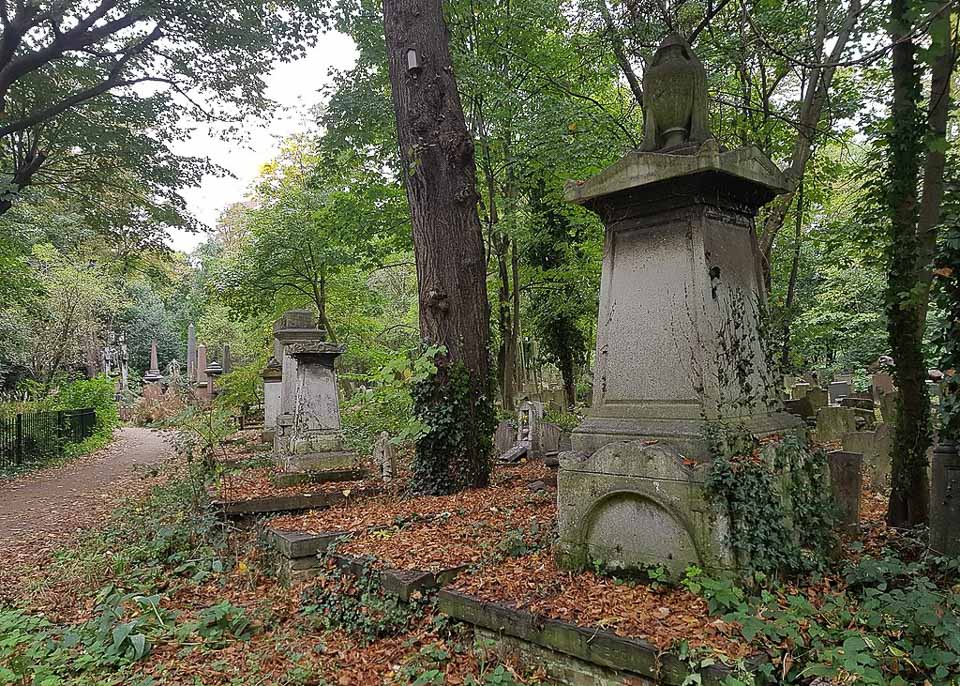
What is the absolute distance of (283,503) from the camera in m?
7.77

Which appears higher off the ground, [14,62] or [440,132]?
[14,62]

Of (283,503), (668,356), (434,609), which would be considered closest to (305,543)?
(434,609)

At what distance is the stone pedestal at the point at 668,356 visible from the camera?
3.99 metres

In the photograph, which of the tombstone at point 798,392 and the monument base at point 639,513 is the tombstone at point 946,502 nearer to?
the monument base at point 639,513

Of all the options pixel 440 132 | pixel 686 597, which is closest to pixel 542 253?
pixel 440 132

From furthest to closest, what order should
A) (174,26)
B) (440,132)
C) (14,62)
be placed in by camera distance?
1. (174,26)
2. (14,62)
3. (440,132)

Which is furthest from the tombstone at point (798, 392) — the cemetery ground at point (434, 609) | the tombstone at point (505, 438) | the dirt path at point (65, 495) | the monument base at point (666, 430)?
the dirt path at point (65, 495)

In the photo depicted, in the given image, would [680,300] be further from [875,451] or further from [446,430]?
[875,451]

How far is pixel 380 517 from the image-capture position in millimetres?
6449

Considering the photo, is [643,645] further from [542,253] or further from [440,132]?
[542,253]

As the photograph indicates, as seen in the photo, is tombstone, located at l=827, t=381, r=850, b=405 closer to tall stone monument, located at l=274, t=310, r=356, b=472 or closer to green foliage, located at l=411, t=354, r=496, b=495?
green foliage, located at l=411, t=354, r=496, b=495

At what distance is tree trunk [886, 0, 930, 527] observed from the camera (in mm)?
5547

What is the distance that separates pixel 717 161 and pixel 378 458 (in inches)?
248

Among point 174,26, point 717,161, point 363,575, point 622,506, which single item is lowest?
point 363,575
